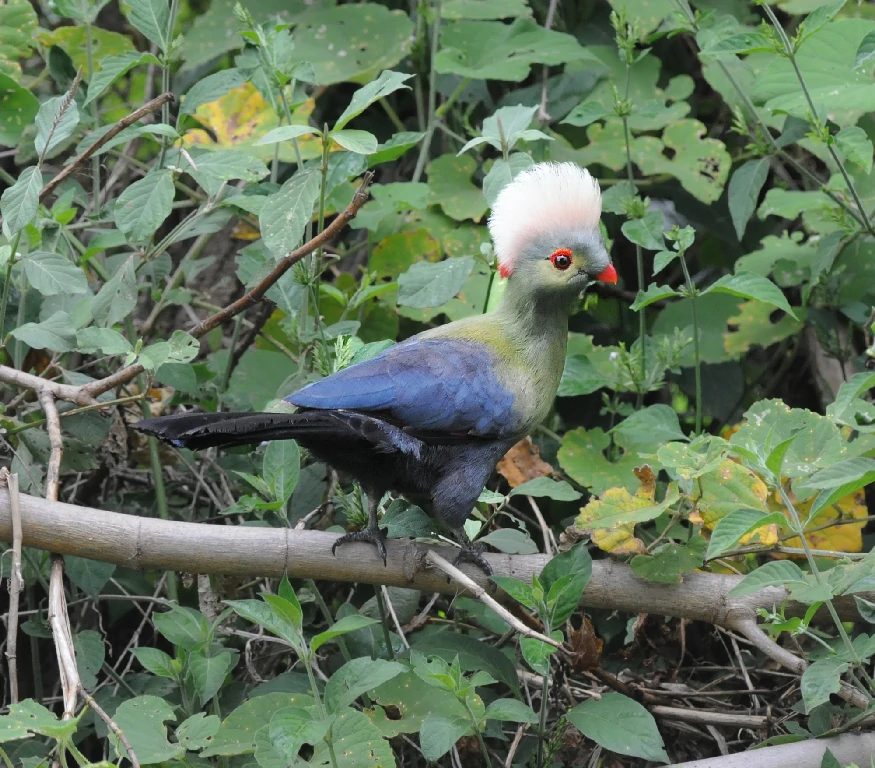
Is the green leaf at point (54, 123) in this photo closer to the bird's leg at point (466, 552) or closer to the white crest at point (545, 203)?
the white crest at point (545, 203)

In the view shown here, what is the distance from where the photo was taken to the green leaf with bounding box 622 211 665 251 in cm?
252

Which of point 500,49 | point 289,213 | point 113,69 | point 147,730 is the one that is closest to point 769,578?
point 147,730

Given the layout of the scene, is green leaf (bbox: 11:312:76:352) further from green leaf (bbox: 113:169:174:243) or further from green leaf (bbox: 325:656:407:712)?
green leaf (bbox: 325:656:407:712)

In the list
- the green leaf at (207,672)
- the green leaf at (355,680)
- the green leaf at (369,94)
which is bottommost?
the green leaf at (207,672)

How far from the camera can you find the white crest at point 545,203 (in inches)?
94.6

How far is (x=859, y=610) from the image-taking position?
2129 millimetres

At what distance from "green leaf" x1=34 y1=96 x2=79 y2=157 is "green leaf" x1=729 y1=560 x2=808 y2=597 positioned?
69.6 inches

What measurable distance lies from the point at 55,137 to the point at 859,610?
2.11 m

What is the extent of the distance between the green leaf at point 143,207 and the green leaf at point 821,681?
70.3 inches

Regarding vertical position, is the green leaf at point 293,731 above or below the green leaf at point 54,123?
below

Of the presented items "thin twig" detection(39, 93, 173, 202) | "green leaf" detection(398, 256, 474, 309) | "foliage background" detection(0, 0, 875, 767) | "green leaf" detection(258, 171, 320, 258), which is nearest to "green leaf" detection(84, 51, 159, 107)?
"foliage background" detection(0, 0, 875, 767)

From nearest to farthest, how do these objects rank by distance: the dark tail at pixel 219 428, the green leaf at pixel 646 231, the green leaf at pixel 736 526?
the green leaf at pixel 736 526
the dark tail at pixel 219 428
the green leaf at pixel 646 231

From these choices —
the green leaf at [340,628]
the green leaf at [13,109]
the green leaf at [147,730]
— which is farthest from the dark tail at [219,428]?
the green leaf at [13,109]

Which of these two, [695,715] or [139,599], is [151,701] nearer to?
[139,599]
